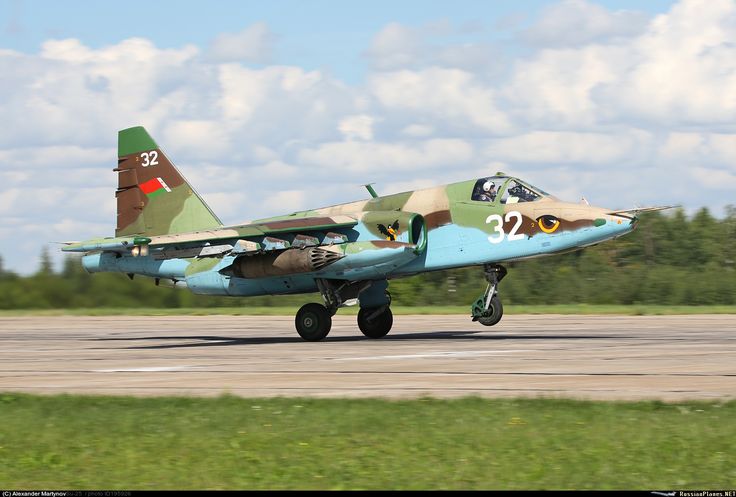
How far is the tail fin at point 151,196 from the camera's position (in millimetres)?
27141

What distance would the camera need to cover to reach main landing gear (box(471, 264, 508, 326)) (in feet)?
76.6

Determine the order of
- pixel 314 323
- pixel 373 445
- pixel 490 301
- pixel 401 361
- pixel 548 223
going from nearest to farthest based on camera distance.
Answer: pixel 373 445 < pixel 401 361 < pixel 548 223 < pixel 490 301 < pixel 314 323

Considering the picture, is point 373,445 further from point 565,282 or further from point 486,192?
point 565,282

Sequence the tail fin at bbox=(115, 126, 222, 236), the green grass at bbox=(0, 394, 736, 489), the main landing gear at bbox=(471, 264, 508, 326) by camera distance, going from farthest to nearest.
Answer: the tail fin at bbox=(115, 126, 222, 236), the main landing gear at bbox=(471, 264, 508, 326), the green grass at bbox=(0, 394, 736, 489)

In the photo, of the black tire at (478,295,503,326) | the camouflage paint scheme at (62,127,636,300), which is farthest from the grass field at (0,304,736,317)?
the camouflage paint scheme at (62,127,636,300)

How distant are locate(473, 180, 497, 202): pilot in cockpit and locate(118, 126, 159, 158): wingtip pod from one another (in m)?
8.94

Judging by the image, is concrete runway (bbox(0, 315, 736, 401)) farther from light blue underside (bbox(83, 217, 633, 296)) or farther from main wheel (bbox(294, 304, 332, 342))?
light blue underside (bbox(83, 217, 633, 296))

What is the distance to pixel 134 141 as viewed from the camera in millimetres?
27406

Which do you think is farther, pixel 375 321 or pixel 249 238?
pixel 375 321

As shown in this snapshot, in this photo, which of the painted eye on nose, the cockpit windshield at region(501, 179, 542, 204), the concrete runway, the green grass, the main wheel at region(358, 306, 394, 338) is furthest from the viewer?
the main wheel at region(358, 306, 394, 338)

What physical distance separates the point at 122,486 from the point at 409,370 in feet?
27.2

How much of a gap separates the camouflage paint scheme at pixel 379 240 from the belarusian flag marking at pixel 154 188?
7.32 ft

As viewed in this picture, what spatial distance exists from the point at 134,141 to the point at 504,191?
10.1 metres

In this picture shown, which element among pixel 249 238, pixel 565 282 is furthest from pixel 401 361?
pixel 565 282
